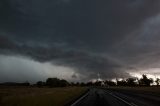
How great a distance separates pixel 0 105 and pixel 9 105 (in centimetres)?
66

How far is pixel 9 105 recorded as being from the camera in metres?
16.8

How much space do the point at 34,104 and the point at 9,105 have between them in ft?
10.6

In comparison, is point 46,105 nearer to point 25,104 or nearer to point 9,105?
point 25,104

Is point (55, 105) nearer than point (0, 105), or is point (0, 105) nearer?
point (0, 105)

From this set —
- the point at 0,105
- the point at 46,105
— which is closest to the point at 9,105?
the point at 0,105

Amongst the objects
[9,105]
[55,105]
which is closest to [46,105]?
[55,105]

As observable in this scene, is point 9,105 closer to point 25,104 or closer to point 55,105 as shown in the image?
point 25,104

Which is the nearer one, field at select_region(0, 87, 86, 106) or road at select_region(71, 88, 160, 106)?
field at select_region(0, 87, 86, 106)

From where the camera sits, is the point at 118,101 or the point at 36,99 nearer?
the point at 36,99

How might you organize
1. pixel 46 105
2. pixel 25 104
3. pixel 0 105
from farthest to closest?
pixel 46 105
pixel 25 104
pixel 0 105

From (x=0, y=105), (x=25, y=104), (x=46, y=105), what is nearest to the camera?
(x=0, y=105)

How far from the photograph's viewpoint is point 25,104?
18812 mm

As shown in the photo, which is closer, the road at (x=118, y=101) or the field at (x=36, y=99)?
the field at (x=36, y=99)

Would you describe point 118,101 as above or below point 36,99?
below
